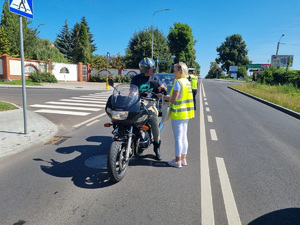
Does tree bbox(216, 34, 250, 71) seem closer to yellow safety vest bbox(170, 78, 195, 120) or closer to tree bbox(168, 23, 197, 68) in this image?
tree bbox(168, 23, 197, 68)

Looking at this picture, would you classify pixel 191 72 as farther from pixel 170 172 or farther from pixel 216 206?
pixel 216 206

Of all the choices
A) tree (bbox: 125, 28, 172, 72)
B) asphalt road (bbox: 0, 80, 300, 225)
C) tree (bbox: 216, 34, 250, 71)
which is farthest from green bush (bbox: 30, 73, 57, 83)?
tree (bbox: 216, 34, 250, 71)

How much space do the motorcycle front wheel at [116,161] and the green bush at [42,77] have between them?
2337cm

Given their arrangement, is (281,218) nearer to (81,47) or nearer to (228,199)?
(228,199)

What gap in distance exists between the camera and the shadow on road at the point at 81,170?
3.15 meters

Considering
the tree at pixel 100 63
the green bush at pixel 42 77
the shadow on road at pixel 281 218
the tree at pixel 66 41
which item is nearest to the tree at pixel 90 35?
the tree at pixel 66 41

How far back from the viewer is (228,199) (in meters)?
2.78

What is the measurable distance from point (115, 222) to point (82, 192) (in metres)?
0.80

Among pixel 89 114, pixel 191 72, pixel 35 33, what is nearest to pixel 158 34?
pixel 35 33

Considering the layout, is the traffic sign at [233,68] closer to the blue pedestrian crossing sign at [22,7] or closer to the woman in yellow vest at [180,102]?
the blue pedestrian crossing sign at [22,7]

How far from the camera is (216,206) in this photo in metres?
2.64

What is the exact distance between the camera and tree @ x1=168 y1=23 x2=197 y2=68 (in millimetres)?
49969

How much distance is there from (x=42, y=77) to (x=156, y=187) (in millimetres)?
24201

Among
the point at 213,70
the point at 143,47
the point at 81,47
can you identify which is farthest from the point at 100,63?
the point at 213,70
